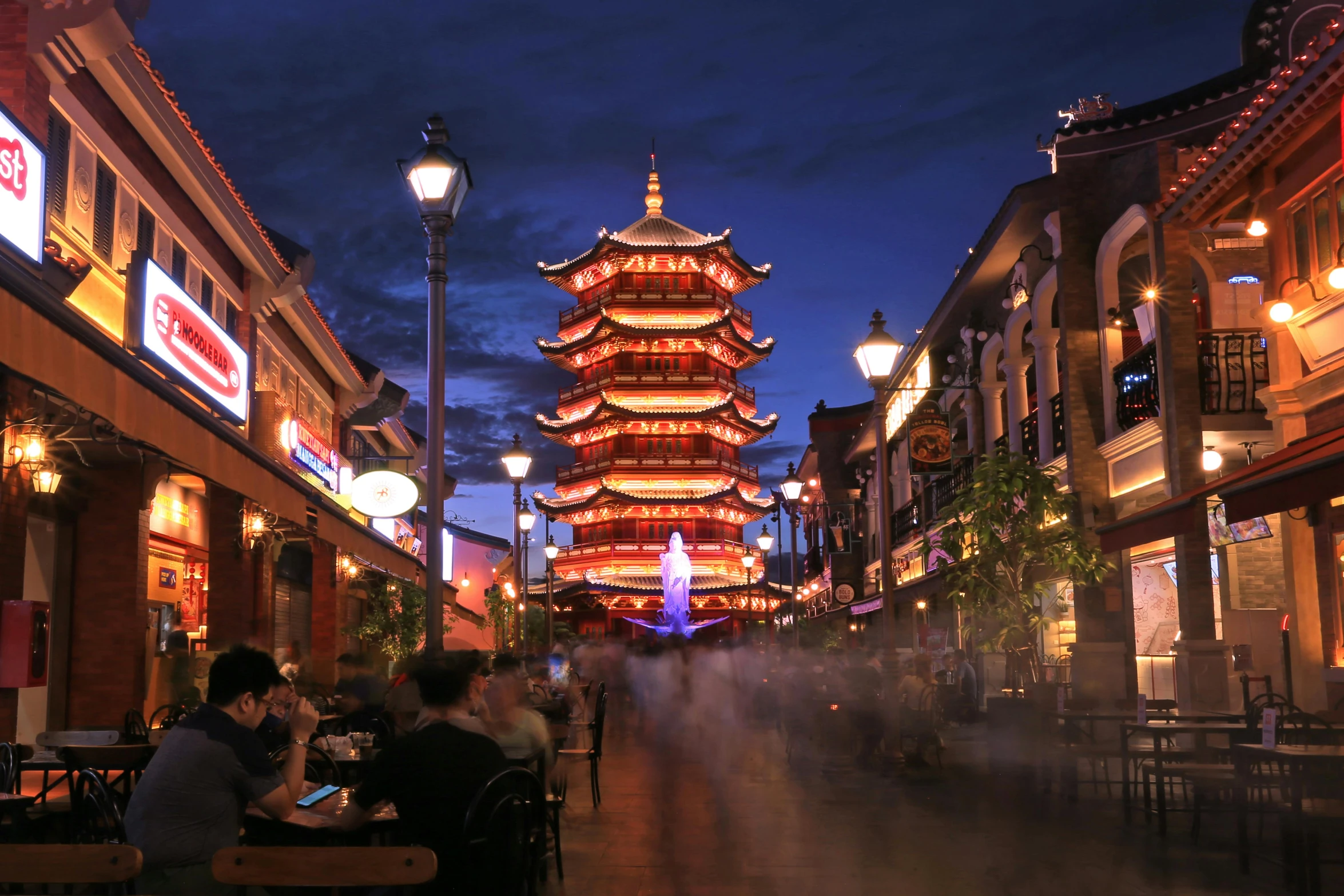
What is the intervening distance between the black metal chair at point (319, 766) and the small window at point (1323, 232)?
35.0 feet

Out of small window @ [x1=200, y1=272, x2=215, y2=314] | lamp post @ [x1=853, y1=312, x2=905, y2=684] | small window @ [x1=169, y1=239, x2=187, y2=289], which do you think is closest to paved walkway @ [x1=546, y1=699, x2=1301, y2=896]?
lamp post @ [x1=853, y1=312, x2=905, y2=684]

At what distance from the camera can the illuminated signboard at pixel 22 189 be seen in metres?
9.51

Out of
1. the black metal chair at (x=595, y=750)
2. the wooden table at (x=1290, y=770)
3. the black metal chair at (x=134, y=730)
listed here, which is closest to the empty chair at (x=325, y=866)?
the wooden table at (x=1290, y=770)

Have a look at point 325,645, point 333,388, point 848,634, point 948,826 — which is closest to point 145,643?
point 948,826

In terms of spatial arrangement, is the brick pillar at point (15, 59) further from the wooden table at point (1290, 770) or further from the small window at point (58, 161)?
the wooden table at point (1290, 770)

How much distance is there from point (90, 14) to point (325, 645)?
17102 millimetres

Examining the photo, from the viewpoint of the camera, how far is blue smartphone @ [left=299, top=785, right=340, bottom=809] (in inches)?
220

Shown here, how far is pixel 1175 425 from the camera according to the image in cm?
1533

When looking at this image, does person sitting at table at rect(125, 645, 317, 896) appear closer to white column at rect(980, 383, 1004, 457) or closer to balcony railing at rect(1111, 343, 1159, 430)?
balcony railing at rect(1111, 343, 1159, 430)

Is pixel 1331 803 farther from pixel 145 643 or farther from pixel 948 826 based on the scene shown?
pixel 145 643

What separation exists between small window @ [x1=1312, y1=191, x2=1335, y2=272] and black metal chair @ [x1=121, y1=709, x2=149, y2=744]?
1186 cm

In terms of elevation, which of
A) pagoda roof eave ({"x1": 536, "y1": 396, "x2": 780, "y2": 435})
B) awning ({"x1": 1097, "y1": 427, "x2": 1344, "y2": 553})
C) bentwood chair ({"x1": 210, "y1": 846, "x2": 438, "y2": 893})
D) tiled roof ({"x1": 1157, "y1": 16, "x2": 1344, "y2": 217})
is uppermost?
pagoda roof eave ({"x1": 536, "y1": 396, "x2": 780, "y2": 435})

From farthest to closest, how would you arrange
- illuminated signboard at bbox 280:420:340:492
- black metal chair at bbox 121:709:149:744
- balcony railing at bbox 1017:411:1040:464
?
balcony railing at bbox 1017:411:1040:464
illuminated signboard at bbox 280:420:340:492
black metal chair at bbox 121:709:149:744

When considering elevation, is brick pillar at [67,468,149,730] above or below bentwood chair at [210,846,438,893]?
above
